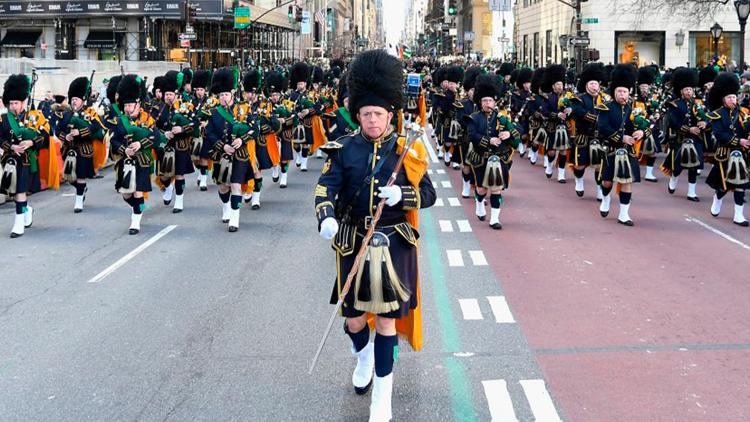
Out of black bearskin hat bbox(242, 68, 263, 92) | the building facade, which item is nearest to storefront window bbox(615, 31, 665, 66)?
the building facade

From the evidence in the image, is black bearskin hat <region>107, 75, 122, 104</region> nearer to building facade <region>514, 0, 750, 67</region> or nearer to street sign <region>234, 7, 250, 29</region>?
street sign <region>234, 7, 250, 29</region>

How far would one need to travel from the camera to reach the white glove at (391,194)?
4793mm

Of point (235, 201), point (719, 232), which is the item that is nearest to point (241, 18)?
point (235, 201)

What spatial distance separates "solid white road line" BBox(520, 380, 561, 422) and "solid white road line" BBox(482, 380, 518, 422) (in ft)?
0.40

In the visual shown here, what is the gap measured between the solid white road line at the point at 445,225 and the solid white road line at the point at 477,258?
63.1 inches

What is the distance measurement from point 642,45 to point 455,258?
50.1m

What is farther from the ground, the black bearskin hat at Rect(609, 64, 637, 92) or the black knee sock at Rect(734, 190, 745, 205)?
the black bearskin hat at Rect(609, 64, 637, 92)

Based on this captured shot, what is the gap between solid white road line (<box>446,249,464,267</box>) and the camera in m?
9.32

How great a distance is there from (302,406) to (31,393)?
69.8 inches

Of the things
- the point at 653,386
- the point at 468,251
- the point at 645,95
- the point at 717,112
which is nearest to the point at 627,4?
the point at 645,95

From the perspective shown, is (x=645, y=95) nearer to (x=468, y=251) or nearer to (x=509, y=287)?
(x=468, y=251)

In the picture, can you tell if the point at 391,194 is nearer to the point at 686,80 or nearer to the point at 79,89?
the point at 79,89

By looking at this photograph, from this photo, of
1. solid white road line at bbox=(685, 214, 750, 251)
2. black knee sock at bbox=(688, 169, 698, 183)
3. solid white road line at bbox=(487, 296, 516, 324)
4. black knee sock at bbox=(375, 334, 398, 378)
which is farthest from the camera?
black knee sock at bbox=(688, 169, 698, 183)

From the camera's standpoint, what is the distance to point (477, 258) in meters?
9.63
